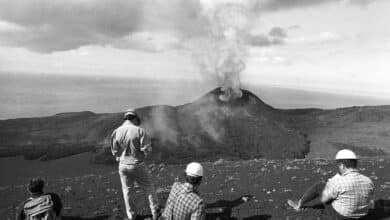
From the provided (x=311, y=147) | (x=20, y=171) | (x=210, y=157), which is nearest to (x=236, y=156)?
(x=210, y=157)

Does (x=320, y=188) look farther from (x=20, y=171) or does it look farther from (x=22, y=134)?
(x=22, y=134)

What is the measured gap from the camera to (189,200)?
675cm

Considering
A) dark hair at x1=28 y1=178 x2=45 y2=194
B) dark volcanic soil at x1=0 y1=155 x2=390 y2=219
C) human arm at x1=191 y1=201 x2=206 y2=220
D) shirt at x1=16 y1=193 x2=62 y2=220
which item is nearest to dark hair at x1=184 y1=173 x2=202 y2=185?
human arm at x1=191 y1=201 x2=206 y2=220

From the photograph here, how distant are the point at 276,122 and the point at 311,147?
6.66 m

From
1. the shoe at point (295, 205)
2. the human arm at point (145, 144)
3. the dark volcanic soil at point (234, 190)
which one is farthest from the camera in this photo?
the dark volcanic soil at point (234, 190)

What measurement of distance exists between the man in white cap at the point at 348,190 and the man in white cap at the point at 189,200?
3.39m

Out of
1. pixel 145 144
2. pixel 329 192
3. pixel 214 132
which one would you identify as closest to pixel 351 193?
pixel 329 192

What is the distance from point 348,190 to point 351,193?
0.35 ft

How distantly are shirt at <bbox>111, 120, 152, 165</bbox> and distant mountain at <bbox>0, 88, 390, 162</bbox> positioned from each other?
24.3 meters

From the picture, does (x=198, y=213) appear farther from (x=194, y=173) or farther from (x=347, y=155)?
(x=347, y=155)

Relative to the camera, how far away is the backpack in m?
7.38

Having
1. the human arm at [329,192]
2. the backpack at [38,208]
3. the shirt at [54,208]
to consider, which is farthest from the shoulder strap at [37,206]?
the human arm at [329,192]

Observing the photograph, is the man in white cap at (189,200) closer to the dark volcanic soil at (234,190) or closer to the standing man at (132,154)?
the standing man at (132,154)

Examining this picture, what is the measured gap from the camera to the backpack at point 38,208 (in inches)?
291
